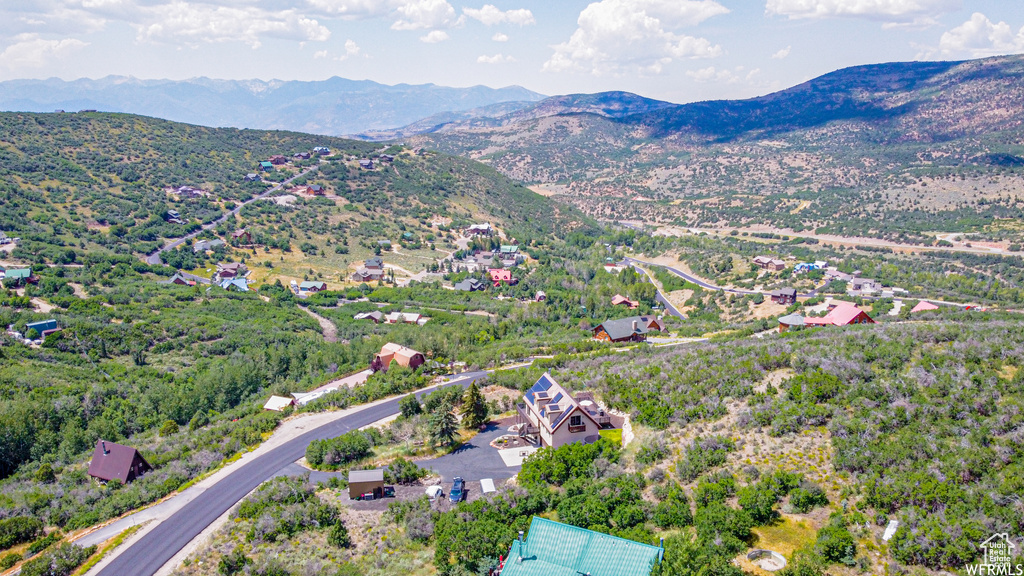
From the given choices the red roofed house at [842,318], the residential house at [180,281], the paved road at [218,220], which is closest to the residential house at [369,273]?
the residential house at [180,281]

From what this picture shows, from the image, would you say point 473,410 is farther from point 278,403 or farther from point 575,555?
point 575,555

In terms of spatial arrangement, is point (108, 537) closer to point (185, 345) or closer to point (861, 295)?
point (185, 345)

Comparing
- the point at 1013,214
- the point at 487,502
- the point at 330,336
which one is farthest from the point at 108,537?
the point at 1013,214

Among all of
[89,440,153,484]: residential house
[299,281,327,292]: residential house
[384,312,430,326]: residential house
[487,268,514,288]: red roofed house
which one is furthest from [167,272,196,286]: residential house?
[89,440,153,484]: residential house

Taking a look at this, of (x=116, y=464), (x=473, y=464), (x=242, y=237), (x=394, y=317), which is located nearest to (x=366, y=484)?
(x=473, y=464)

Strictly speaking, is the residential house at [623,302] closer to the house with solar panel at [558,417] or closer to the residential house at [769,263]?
the residential house at [769,263]

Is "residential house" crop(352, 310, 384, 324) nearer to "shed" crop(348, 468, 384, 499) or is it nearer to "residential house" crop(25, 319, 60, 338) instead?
"residential house" crop(25, 319, 60, 338)
